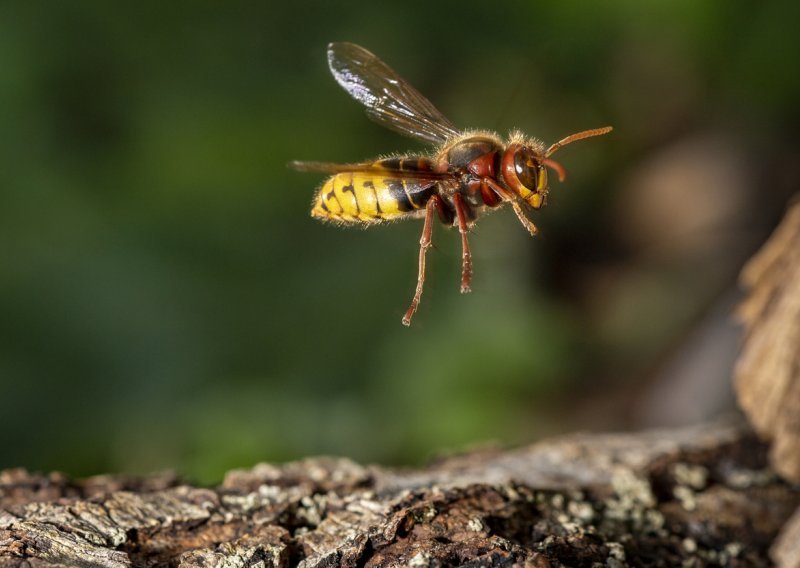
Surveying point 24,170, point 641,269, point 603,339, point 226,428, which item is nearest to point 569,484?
point 226,428

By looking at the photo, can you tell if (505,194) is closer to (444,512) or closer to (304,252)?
(444,512)

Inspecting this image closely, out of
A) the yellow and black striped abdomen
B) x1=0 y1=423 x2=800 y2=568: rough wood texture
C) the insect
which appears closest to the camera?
x1=0 y1=423 x2=800 y2=568: rough wood texture

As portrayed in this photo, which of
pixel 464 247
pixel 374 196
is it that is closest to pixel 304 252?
pixel 374 196

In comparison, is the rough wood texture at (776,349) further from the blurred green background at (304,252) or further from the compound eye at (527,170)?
the blurred green background at (304,252)

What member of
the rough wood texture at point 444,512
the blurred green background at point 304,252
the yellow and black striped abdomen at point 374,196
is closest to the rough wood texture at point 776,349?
the rough wood texture at point 444,512

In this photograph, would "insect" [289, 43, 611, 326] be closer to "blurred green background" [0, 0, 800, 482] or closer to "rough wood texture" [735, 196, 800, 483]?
"rough wood texture" [735, 196, 800, 483]

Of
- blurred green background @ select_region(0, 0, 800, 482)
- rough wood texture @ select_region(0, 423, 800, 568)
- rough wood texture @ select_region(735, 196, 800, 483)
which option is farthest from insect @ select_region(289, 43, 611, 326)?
blurred green background @ select_region(0, 0, 800, 482)
